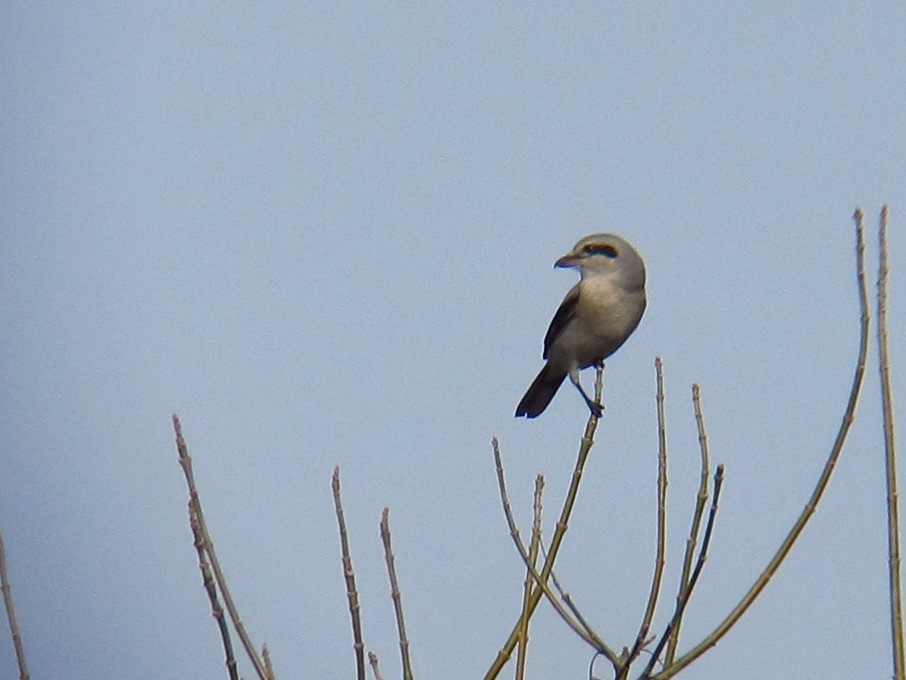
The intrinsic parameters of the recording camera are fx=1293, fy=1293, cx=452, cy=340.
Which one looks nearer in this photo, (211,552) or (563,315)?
(211,552)

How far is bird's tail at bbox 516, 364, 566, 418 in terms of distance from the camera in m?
7.29

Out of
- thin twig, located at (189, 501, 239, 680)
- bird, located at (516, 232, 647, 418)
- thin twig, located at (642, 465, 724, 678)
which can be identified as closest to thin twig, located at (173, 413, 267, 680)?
thin twig, located at (189, 501, 239, 680)

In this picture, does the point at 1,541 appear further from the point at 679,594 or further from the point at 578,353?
the point at 578,353

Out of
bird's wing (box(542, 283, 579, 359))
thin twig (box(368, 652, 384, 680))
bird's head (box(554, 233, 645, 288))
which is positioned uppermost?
bird's head (box(554, 233, 645, 288))

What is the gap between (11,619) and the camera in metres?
2.94

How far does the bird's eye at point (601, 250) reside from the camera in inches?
263

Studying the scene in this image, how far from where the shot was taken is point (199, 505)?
277cm

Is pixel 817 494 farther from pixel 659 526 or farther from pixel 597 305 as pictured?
pixel 597 305

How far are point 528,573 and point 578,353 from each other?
3.51 meters

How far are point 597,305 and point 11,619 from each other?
165 inches

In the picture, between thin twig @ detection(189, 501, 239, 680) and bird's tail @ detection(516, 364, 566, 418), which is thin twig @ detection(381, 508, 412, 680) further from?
bird's tail @ detection(516, 364, 566, 418)

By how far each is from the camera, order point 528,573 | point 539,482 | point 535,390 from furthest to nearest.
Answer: point 535,390 → point 539,482 → point 528,573

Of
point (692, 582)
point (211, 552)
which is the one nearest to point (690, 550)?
point (692, 582)

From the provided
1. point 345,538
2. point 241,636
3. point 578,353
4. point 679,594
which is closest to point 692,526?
point 679,594
